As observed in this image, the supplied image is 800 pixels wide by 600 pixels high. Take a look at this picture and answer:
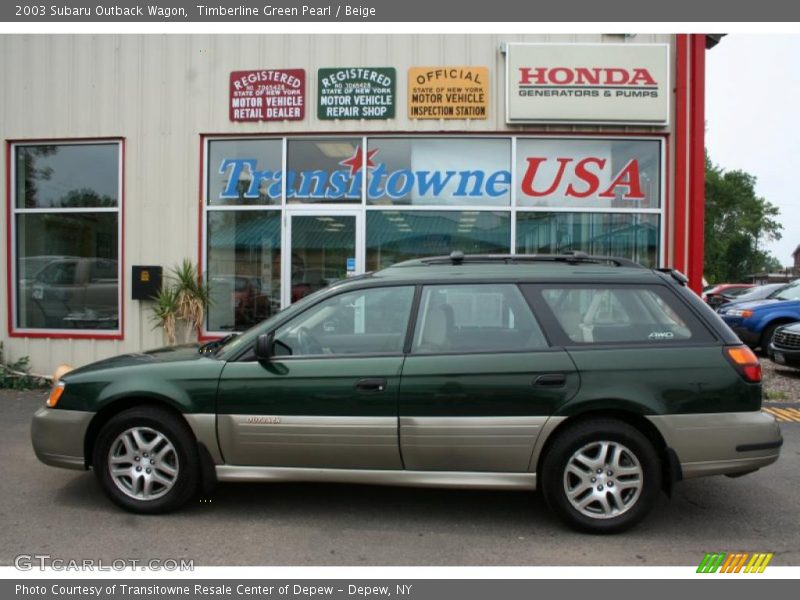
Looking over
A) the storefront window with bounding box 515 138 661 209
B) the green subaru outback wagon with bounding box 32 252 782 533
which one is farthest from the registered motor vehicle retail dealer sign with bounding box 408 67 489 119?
the green subaru outback wagon with bounding box 32 252 782 533

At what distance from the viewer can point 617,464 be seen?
383 centimetres

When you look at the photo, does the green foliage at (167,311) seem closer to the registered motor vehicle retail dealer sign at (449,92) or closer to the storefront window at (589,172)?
the registered motor vehicle retail dealer sign at (449,92)

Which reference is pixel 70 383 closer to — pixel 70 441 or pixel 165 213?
pixel 70 441

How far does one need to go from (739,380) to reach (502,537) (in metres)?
1.77

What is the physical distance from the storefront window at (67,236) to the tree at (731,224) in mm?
64805

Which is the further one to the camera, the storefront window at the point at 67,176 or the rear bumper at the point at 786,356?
the rear bumper at the point at 786,356

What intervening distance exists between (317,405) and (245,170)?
232 inches

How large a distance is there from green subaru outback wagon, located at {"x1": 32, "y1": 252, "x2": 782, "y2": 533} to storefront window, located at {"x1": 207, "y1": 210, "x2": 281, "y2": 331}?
15.5 ft

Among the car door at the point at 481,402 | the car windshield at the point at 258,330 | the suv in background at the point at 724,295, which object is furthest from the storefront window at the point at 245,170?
the suv in background at the point at 724,295

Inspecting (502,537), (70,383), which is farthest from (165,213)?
(502,537)

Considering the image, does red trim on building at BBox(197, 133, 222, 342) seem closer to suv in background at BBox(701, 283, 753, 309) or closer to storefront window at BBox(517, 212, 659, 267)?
storefront window at BBox(517, 212, 659, 267)

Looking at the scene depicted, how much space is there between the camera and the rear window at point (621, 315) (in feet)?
13.1

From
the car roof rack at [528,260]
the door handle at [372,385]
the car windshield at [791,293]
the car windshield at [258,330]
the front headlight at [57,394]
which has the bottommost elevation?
the front headlight at [57,394]

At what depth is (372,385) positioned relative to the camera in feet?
12.9
